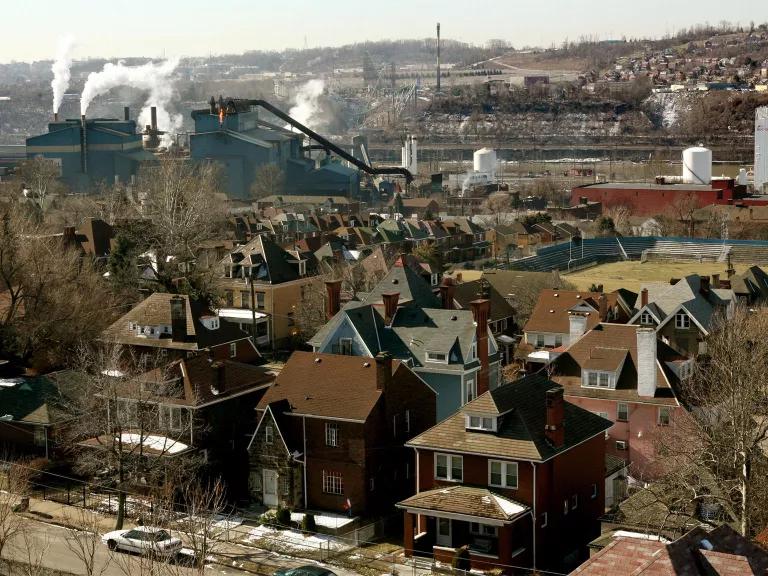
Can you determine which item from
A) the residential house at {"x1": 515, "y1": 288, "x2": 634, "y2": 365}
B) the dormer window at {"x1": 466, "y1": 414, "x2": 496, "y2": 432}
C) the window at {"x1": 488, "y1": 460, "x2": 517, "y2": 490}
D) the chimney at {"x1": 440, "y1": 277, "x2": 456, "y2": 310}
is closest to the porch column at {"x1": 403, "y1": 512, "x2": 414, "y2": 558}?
the window at {"x1": 488, "y1": 460, "x2": 517, "y2": 490}

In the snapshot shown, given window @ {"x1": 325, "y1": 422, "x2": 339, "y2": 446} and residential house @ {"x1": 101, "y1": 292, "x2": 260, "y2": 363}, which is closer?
window @ {"x1": 325, "y1": 422, "x2": 339, "y2": 446}

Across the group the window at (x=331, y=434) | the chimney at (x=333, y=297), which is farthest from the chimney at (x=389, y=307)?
the window at (x=331, y=434)

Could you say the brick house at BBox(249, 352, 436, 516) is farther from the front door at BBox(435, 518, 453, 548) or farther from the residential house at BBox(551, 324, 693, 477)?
the residential house at BBox(551, 324, 693, 477)

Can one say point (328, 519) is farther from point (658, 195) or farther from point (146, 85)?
point (146, 85)

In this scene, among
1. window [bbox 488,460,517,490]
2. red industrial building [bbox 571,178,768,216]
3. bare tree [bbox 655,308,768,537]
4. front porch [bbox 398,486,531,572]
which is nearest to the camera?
bare tree [bbox 655,308,768,537]

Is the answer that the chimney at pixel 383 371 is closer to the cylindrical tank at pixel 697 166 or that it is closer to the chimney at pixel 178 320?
the chimney at pixel 178 320

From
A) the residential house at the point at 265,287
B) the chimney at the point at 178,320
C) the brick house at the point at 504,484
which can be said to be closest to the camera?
the brick house at the point at 504,484

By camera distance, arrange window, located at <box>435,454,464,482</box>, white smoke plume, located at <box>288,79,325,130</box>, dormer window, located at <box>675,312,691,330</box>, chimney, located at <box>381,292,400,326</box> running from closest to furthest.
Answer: window, located at <box>435,454,464,482</box>, chimney, located at <box>381,292,400,326</box>, dormer window, located at <box>675,312,691,330</box>, white smoke plume, located at <box>288,79,325,130</box>
